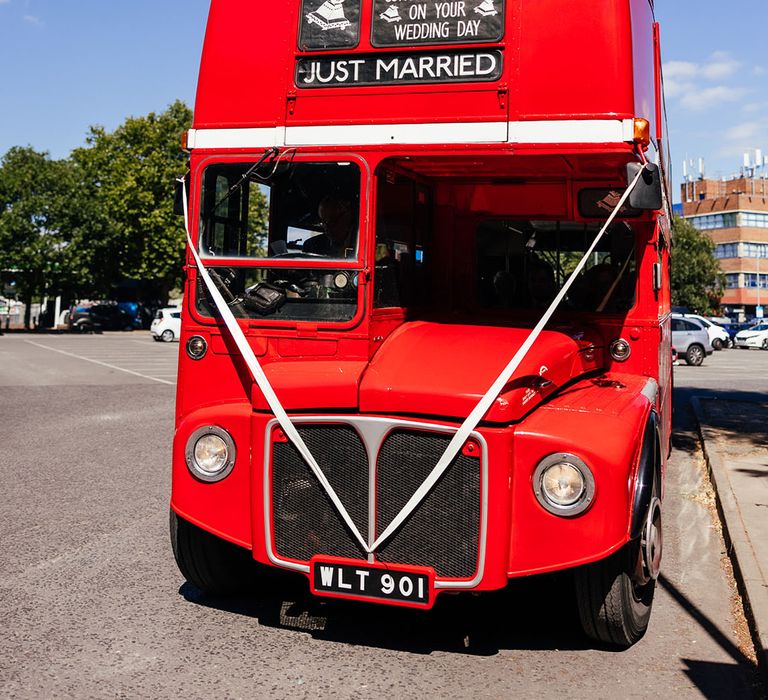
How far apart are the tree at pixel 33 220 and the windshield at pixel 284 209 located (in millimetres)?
50206

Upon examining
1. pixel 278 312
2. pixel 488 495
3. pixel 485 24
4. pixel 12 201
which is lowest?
pixel 488 495

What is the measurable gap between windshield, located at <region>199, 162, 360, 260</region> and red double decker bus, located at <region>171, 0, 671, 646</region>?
1 centimetres

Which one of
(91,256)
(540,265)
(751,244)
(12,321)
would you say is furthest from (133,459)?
(751,244)

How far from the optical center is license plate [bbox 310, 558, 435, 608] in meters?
4.39

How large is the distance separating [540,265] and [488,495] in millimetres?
2654

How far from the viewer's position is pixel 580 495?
4266 millimetres

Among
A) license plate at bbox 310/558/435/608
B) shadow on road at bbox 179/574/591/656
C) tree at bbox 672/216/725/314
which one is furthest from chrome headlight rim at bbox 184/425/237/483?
tree at bbox 672/216/725/314

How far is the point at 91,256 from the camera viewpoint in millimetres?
54656

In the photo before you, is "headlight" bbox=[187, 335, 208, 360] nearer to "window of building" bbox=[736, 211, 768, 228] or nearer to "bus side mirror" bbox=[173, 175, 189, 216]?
"bus side mirror" bbox=[173, 175, 189, 216]

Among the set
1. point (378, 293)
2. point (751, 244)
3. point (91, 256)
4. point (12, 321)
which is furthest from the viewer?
point (751, 244)

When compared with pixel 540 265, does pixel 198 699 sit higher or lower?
lower

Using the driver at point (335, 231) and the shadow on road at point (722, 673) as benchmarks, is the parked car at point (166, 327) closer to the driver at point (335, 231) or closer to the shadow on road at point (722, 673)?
the driver at point (335, 231)

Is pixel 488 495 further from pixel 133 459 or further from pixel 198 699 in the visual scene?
pixel 133 459

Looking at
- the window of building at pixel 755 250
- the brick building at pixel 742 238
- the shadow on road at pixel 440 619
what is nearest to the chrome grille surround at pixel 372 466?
the shadow on road at pixel 440 619
